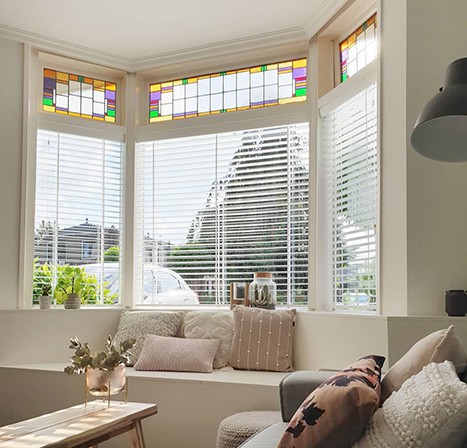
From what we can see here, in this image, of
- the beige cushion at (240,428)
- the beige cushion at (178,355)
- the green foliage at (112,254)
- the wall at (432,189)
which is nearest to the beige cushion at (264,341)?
the beige cushion at (178,355)

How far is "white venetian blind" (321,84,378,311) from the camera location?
3.95 m

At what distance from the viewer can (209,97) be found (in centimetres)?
515

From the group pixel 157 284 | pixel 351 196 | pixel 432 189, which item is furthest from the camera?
pixel 157 284

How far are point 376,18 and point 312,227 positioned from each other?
1.47 meters

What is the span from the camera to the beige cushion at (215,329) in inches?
174

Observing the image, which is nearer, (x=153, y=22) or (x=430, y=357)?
(x=430, y=357)

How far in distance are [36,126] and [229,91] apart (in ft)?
5.06

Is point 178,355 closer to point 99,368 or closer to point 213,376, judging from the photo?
point 213,376

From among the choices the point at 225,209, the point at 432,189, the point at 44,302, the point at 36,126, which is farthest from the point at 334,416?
the point at 36,126

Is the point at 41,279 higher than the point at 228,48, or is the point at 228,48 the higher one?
the point at 228,48

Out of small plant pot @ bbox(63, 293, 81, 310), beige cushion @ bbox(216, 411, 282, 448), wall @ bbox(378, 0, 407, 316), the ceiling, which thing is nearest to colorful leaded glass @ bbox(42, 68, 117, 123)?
the ceiling

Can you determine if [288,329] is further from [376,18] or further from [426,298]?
[376,18]

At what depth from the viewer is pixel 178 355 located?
4.32 meters

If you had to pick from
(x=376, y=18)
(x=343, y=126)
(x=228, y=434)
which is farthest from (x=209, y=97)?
(x=228, y=434)
